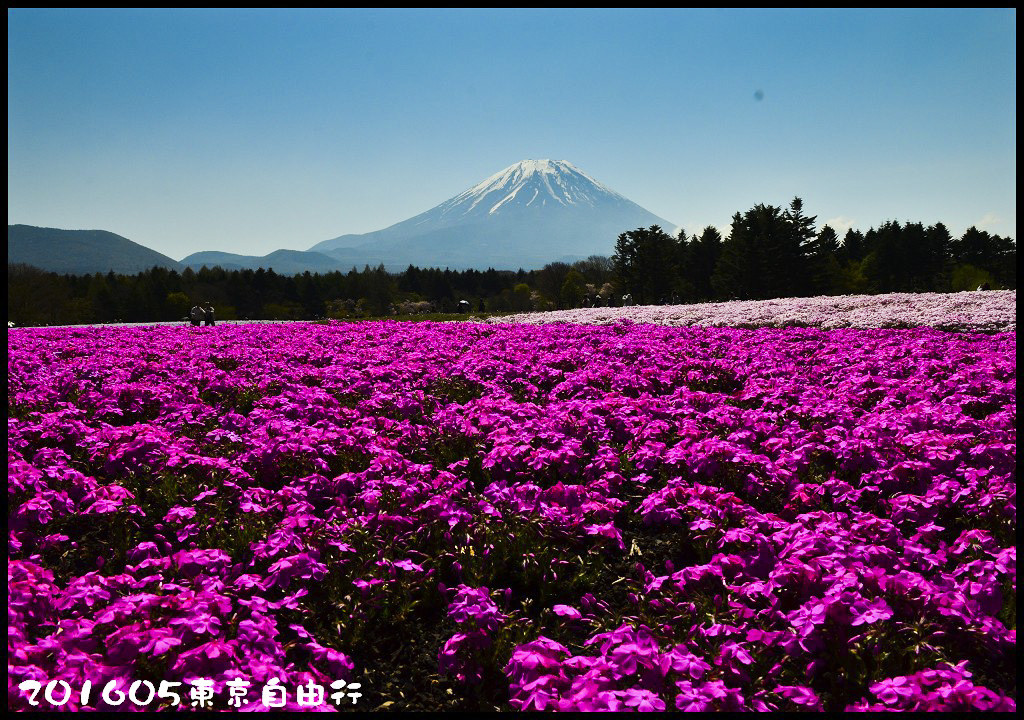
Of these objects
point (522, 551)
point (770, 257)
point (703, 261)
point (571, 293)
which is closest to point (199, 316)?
point (522, 551)

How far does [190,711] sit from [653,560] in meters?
3.17

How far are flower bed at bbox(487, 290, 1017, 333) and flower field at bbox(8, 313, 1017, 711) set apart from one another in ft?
44.0

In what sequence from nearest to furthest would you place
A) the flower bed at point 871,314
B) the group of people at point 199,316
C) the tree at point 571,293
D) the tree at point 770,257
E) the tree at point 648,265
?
the flower bed at point 871,314 → the group of people at point 199,316 → the tree at point 770,257 → the tree at point 648,265 → the tree at point 571,293

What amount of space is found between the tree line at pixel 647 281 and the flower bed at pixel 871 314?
33.9 meters

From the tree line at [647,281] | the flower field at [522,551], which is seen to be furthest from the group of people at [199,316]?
the tree line at [647,281]

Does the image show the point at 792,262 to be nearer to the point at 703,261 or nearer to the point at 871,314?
the point at 703,261

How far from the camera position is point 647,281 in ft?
263

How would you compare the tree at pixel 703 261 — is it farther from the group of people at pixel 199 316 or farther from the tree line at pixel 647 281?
the group of people at pixel 199 316

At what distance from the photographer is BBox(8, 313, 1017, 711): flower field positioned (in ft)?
9.77

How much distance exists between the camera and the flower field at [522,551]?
2.98 m

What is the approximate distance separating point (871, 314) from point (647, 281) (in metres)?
57.6

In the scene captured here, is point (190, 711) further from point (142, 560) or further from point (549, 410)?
point (549, 410)

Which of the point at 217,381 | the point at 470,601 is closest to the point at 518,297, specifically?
the point at 217,381

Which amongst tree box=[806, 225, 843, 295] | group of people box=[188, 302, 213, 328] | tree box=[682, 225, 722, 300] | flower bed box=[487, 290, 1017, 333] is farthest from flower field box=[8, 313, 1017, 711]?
tree box=[682, 225, 722, 300]
